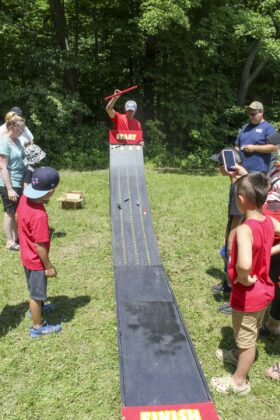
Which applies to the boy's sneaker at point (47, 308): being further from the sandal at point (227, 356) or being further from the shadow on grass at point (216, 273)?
the shadow on grass at point (216, 273)

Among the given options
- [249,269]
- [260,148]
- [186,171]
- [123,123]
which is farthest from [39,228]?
[186,171]

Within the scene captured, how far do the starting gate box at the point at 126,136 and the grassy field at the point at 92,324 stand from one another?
1947mm

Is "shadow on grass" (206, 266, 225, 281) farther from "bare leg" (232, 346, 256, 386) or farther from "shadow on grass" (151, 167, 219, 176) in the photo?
"shadow on grass" (151, 167, 219, 176)

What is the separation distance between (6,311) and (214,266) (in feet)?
9.58

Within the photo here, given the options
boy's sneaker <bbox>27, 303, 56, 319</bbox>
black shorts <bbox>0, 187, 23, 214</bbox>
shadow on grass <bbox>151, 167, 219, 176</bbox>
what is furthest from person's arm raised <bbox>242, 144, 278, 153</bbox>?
shadow on grass <bbox>151, 167, 219, 176</bbox>

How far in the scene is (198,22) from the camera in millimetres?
13109

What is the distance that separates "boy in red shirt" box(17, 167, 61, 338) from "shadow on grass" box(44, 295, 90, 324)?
503mm

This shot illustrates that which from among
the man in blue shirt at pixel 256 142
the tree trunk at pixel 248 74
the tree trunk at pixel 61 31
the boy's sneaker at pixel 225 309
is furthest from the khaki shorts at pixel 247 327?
the tree trunk at pixel 248 74

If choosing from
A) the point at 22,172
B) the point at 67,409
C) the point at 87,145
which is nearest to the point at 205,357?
the point at 67,409

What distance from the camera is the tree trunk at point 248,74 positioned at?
14637mm

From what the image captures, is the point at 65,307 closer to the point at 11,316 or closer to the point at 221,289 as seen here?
the point at 11,316

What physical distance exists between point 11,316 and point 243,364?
2.62 metres

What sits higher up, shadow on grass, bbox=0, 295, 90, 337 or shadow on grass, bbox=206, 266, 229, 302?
shadow on grass, bbox=0, 295, 90, 337

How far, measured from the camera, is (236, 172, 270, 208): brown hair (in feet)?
9.61
